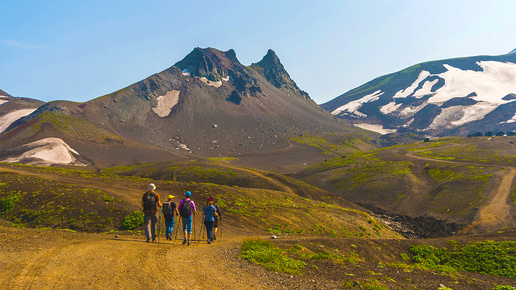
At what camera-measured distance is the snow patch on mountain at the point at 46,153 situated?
12375 centimetres

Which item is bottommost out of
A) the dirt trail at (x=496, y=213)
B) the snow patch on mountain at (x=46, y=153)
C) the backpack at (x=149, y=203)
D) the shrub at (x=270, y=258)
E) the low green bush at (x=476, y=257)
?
the dirt trail at (x=496, y=213)

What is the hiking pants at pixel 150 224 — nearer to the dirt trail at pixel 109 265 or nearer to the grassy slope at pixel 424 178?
the dirt trail at pixel 109 265

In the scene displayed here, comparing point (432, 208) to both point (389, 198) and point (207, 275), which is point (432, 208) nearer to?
point (389, 198)

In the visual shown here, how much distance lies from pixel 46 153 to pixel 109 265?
5699 inches

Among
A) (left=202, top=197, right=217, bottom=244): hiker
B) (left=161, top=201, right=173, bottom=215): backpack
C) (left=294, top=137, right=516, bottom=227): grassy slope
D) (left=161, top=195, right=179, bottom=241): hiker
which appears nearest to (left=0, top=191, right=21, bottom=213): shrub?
(left=161, top=195, right=179, bottom=241): hiker

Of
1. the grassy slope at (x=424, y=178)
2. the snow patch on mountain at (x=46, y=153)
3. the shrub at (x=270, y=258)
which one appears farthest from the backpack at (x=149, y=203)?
the snow patch on mountain at (x=46, y=153)

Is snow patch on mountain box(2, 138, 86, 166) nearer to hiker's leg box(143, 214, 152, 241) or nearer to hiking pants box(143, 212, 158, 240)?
hiking pants box(143, 212, 158, 240)

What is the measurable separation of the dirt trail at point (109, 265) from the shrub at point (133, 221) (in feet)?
23.8

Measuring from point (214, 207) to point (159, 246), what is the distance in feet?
14.8

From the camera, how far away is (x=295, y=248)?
18.9 metres

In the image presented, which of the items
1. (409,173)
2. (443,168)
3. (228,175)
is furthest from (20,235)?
(443,168)

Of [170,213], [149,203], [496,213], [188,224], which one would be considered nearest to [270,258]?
[188,224]

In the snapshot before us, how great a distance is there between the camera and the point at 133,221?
2456 centimetres

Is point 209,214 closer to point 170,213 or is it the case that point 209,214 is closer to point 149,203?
point 170,213
